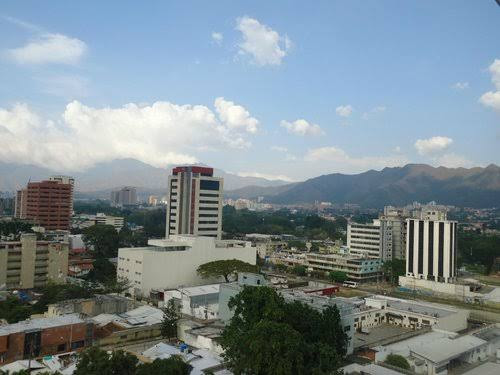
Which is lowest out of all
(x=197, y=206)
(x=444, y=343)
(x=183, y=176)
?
(x=444, y=343)

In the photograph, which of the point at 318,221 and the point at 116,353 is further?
the point at 318,221

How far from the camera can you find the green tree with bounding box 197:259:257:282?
21.3 metres

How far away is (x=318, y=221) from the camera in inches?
2336

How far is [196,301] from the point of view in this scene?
1748 centimetres

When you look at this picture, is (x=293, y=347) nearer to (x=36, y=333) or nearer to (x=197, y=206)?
(x=36, y=333)

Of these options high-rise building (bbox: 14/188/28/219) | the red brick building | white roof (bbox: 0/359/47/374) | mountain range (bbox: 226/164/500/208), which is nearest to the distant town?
white roof (bbox: 0/359/47/374)

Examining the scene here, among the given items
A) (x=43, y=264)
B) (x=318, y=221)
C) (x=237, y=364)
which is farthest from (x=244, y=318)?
(x=318, y=221)

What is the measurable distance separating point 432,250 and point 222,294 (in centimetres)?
1422

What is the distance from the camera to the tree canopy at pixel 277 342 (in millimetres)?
8234

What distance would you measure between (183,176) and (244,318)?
2156 cm

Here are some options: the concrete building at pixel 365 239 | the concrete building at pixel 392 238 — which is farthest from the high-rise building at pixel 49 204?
the concrete building at pixel 392 238

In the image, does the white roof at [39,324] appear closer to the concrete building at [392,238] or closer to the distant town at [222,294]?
the distant town at [222,294]

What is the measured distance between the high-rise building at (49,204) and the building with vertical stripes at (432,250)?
1191 inches

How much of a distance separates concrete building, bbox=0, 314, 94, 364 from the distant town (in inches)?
1.0
